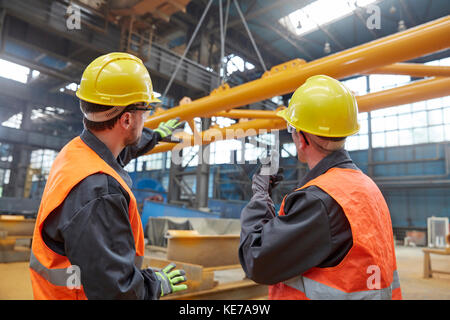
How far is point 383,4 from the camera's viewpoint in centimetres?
1266

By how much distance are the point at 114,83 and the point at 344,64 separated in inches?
82.6

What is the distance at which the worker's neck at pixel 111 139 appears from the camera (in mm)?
1616

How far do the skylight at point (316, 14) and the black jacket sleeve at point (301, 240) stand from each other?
456 inches

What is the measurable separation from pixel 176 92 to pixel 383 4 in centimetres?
903

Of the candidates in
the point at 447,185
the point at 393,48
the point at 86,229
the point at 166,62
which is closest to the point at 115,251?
the point at 86,229

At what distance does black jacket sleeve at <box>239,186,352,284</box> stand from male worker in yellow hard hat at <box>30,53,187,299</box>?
0.47 meters

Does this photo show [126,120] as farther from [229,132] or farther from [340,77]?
[229,132]

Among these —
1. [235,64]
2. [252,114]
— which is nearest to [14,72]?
[235,64]

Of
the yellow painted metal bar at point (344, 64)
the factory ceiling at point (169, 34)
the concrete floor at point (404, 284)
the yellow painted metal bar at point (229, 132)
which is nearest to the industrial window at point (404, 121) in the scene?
the factory ceiling at point (169, 34)

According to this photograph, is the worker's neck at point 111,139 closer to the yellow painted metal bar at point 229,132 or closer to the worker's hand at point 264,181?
the worker's hand at point 264,181

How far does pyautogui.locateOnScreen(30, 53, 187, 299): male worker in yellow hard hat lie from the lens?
3.90ft

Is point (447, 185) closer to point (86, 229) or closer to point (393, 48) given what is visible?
point (393, 48)
